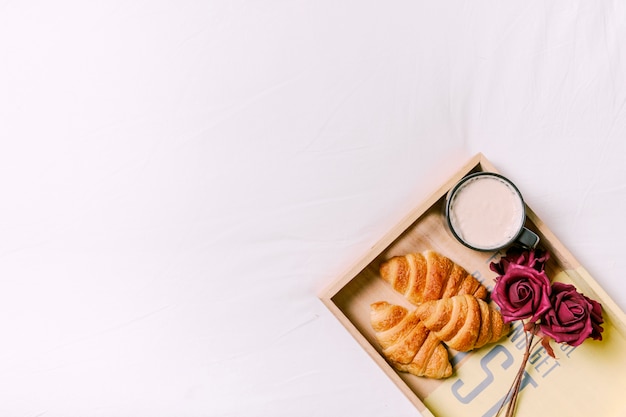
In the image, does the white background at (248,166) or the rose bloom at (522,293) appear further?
the white background at (248,166)

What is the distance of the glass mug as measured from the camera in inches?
35.4

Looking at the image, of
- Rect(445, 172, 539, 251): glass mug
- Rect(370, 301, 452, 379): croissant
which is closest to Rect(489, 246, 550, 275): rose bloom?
Rect(445, 172, 539, 251): glass mug

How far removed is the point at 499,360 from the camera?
96 centimetres

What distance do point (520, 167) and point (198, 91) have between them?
593 millimetres

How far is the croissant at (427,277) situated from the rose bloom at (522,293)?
0.23 feet

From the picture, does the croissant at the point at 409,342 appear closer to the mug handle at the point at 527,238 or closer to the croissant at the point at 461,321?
the croissant at the point at 461,321

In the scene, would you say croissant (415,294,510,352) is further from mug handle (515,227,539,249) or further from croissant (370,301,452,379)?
mug handle (515,227,539,249)

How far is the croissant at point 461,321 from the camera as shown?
91 cm

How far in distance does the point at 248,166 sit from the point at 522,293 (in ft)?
1.66

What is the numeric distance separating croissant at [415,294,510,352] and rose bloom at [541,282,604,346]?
87 millimetres

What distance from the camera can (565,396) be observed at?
963 millimetres

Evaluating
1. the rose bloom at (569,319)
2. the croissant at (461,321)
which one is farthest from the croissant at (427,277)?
the rose bloom at (569,319)

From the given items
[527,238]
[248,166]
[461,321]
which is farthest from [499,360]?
[248,166]

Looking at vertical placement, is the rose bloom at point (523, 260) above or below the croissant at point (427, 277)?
below
